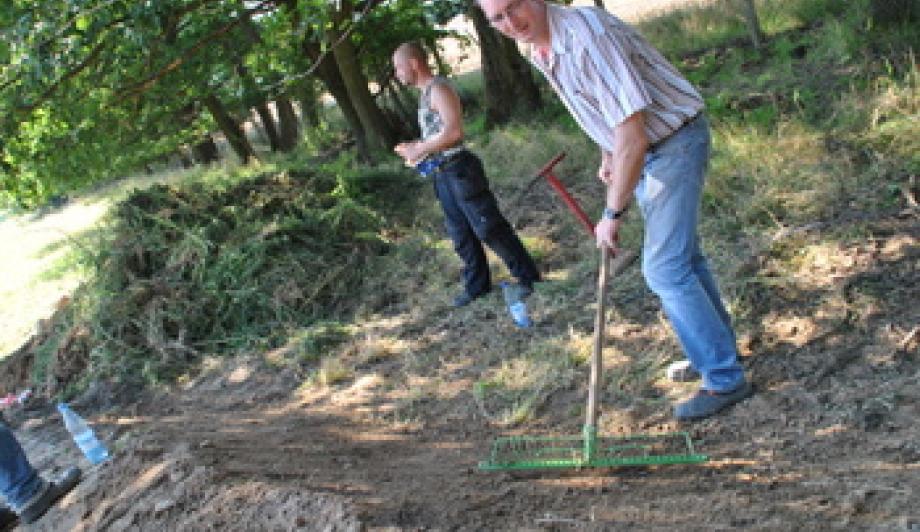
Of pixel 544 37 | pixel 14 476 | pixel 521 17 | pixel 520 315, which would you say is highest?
pixel 521 17

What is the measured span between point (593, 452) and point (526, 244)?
3.37m

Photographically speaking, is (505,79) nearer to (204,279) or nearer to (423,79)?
(204,279)

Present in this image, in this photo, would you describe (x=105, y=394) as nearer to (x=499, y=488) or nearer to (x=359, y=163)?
(x=499, y=488)

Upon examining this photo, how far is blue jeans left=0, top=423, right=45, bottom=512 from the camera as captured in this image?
A: 4332mm

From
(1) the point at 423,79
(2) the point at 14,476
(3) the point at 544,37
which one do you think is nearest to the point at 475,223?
(1) the point at 423,79

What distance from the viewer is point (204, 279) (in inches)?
279

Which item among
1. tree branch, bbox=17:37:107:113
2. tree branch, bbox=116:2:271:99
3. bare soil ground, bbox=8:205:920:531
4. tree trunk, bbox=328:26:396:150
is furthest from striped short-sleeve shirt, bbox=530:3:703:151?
tree trunk, bbox=328:26:396:150

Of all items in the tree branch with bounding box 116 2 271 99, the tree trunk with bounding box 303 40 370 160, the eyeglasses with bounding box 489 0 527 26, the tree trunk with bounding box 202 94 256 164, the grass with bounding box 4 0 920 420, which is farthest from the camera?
the tree trunk with bounding box 202 94 256 164

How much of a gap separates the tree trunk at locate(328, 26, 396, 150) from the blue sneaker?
8202mm

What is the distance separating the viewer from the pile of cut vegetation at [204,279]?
261 inches

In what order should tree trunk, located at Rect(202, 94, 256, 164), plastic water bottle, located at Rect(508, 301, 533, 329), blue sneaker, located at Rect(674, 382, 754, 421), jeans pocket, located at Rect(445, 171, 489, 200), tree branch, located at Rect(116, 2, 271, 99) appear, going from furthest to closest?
tree trunk, located at Rect(202, 94, 256, 164) → tree branch, located at Rect(116, 2, 271, 99) → jeans pocket, located at Rect(445, 171, 489, 200) → plastic water bottle, located at Rect(508, 301, 533, 329) → blue sneaker, located at Rect(674, 382, 754, 421)

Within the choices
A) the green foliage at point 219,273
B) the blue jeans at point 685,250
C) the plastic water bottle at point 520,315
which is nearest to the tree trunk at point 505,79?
the green foliage at point 219,273

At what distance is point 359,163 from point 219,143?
17196mm

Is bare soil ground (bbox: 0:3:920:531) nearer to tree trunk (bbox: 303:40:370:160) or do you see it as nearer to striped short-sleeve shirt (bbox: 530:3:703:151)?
striped short-sleeve shirt (bbox: 530:3:703:151)
